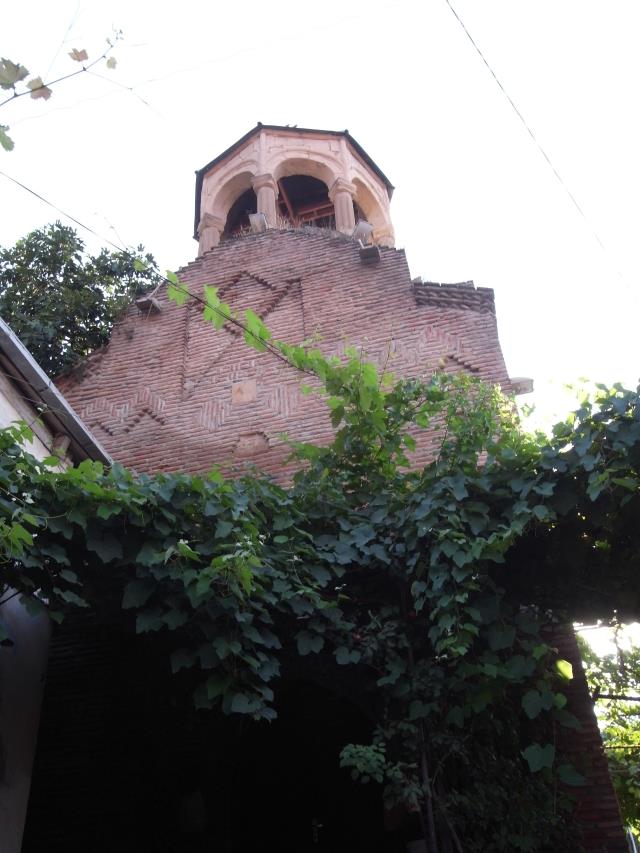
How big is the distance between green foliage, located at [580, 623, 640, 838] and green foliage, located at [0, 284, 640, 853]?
3.06 ft

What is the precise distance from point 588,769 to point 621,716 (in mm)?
5116

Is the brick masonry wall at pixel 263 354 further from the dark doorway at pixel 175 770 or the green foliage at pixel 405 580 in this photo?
the green foliage at pixel 405 580

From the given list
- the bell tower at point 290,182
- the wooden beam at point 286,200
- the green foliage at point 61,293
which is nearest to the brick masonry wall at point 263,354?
the green foliage at point 61,293

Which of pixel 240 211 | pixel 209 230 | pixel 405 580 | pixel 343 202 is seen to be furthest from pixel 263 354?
pixel 240 211

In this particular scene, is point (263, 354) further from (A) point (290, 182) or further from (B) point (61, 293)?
(A) point (290, 182)

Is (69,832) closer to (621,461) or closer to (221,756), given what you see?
(221,756)

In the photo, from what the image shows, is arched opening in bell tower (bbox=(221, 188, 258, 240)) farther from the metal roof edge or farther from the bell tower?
the metal roof edge

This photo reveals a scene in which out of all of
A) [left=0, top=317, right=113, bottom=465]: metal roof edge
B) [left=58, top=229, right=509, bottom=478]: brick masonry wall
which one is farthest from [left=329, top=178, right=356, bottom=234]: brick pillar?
[left=0, top=317, right=113, bottom=465]: metal roof edge

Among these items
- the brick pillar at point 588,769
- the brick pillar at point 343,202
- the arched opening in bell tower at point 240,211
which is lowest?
the brick pillar at point 588,769

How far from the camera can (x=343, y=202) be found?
43.5ft

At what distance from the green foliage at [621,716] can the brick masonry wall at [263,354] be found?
7.45 ft

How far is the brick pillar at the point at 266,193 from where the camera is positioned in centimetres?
1285

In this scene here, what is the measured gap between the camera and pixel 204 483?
520 centimetres

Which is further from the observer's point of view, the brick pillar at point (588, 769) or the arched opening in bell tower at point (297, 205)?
the arched opening in bell tower at point (297, 205)
